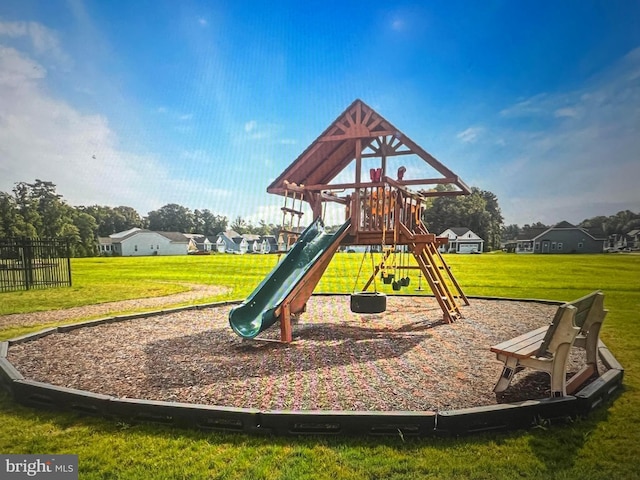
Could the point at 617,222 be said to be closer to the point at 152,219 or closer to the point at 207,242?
the point at 152,219

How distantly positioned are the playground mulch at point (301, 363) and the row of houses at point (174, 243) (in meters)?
21.8

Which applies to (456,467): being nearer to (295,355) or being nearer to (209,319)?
(295,355)

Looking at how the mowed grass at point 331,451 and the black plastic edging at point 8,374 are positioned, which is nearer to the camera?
the mowed grass at point 331,451

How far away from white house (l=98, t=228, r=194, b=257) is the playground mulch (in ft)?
129

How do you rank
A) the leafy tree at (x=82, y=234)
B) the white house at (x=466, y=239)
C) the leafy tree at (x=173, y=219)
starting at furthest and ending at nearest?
the leafy tree at (x=173, y=219) < the white house at (x=466, y=239) < the leafy tree at (x=82, y=234)

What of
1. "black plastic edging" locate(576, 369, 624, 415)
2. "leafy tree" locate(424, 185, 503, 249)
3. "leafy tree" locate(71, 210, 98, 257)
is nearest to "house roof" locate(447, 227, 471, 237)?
"leafy tree" locate(424, 185, 503, 249)

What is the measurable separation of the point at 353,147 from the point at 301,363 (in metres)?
6.35

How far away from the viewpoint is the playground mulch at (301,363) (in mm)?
4020

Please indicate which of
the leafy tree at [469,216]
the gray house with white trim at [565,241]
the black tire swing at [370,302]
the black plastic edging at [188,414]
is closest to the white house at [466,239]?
the leafy tree at [469,216]

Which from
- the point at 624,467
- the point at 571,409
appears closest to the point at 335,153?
the point at 571,409

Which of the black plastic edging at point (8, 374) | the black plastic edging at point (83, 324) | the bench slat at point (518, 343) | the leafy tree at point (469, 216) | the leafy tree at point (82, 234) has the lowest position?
the black plastic edging at point (83, 324)

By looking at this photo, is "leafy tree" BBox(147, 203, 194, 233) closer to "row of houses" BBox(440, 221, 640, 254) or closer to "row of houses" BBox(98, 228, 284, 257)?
"row of houses" BBox(98, 228, 284, 257)

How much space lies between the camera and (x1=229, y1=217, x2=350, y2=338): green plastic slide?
20.2 ft

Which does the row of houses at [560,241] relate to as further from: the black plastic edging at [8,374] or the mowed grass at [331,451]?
the black plastic edging at [8,374]
